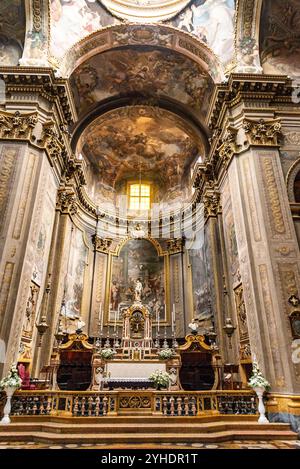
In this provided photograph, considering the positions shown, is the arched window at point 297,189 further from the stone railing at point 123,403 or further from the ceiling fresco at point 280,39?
the stone railing at point 123,403

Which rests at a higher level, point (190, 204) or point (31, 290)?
point (190, 204)

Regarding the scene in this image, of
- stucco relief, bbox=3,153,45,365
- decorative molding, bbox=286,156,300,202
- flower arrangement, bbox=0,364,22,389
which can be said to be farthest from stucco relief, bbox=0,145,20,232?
decorative molding, bbox=286,156,300,202

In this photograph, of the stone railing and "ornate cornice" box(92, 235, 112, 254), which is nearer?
the stone railing

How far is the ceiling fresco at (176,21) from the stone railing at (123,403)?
38.7 feet

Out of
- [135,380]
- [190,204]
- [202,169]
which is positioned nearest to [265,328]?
[135,380]

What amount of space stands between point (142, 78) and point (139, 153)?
533cm

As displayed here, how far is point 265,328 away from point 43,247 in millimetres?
7618

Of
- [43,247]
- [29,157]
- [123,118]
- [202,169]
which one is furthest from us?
[123,118]

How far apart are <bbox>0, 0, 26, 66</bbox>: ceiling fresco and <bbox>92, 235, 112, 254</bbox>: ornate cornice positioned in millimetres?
9067

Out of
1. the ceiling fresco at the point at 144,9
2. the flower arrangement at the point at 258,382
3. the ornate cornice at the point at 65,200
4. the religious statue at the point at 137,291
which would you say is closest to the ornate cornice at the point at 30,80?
the ornate cornice at the point at 65,200

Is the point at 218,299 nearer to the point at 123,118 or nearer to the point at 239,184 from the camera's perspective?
the point at 239,184

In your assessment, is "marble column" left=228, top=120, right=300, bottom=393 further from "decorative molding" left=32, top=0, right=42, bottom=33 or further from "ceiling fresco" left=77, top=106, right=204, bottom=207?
"decorative molding" left=32, top=0, right=42, bottom=33

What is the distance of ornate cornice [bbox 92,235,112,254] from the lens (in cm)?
1756

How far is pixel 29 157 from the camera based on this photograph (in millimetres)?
9859
